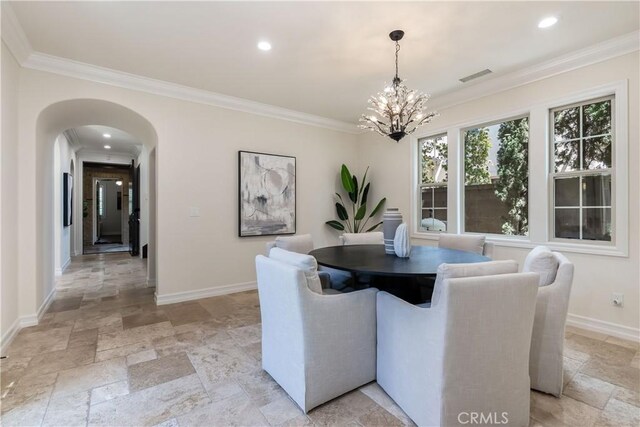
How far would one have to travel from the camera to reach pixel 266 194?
4.45 m

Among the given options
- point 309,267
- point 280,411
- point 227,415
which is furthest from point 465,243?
point 227,415

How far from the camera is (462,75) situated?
135 inches

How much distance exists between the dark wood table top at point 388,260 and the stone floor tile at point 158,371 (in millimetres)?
1285

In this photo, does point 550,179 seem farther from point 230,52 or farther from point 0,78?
point 0,78

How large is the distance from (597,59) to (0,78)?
5.31 meters

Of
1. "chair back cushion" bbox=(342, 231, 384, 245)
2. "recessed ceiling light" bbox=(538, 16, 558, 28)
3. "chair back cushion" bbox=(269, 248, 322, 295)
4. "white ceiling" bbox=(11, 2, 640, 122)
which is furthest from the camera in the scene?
"chair back cushion" bbox=(342, 231, 384, 245)

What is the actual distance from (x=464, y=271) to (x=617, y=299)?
8.24 ft

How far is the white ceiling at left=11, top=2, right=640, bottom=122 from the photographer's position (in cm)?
228

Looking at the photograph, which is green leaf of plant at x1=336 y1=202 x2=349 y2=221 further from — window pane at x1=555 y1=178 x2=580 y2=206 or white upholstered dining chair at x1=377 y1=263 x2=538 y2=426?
white upholstered dining chair at x1=377 y1=263 x2=538 y2=426

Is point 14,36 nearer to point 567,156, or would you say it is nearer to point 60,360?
point 60,360

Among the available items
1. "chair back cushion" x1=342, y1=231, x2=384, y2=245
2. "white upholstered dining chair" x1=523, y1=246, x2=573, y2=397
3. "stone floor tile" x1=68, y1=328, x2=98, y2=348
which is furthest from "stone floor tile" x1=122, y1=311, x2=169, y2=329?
"white upholstered dining chair" x1=523, y1=246, x2=573, y2=397

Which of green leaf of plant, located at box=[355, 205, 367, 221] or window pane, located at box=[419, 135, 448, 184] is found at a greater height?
window pane, located at box=[419, 135, 448, 184]

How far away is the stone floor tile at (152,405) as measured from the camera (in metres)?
1.66

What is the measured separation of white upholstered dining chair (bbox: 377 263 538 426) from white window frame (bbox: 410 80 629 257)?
2.18 metres
